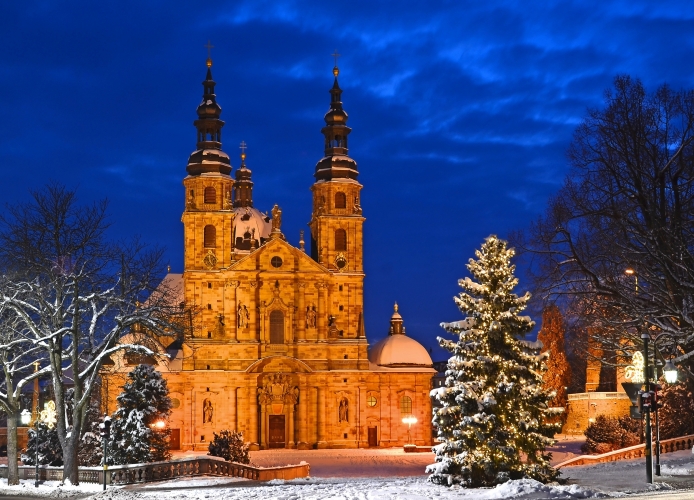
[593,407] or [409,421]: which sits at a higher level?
[593,407]

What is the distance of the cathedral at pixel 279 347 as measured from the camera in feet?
227

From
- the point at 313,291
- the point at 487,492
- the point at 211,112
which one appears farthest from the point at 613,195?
the point at 211,112

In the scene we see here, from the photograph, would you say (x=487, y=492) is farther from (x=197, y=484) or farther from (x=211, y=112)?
(x=211, y=112)

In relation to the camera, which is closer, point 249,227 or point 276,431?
point 276,431

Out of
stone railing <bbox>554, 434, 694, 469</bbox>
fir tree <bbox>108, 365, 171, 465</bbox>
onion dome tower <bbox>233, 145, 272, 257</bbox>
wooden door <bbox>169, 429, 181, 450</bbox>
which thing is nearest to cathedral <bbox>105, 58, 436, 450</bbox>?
wooden door <bbox>169, 429, 181, 450</bbox>

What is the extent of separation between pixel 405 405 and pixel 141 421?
29.6 m

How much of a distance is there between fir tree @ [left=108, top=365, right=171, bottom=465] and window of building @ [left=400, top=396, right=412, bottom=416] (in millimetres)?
25659

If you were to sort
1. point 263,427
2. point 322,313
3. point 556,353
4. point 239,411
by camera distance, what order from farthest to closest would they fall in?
point 556,353 < point 322,313 < point 263,427 < point 239,411

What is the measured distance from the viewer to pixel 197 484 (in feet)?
109

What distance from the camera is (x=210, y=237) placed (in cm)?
7112

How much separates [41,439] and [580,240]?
80.1 ft

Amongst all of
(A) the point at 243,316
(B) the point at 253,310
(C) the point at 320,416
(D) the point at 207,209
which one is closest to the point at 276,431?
(C) the point at 320,416

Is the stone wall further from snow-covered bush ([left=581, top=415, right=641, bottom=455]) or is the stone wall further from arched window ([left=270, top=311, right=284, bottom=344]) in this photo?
arched window ([left=270, top=311, right=284, bottom=344])

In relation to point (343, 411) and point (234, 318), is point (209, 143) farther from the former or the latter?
point (343, 411)
